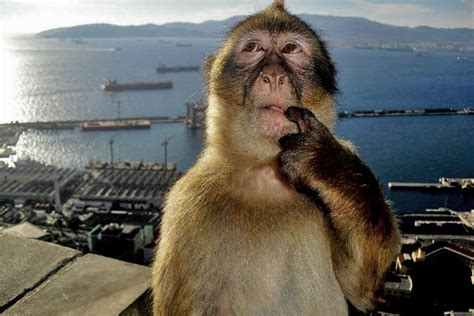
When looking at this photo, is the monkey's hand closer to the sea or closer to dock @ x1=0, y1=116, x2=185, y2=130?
the sea

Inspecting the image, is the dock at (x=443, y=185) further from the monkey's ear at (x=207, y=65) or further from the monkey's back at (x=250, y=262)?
the monkey's back at (x=250, y=262)

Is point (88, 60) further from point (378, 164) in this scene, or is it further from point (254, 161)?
point (254, 161)

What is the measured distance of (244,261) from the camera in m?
1.66

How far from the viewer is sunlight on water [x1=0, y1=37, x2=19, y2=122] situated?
55938 millimetres


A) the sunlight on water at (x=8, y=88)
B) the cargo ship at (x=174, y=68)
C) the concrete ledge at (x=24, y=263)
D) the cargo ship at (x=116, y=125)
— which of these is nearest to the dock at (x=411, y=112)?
the cargo ship at (x=116, y=125)

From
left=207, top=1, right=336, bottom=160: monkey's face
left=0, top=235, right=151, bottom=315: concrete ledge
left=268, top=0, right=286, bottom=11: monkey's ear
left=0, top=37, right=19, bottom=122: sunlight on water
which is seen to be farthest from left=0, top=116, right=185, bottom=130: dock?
left=207, top=1, right=336, bottom=160: monkey's face

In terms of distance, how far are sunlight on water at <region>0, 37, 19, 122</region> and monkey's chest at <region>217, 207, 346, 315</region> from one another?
5638 centimetres

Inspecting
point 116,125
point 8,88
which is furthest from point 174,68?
point 116,125

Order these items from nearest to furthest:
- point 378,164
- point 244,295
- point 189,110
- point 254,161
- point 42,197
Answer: point 244,295 → point 254,161 → point 42,197 → point 378,164 → point 189,110

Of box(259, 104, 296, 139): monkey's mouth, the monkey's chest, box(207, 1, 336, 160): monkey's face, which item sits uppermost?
box(207, 1, 336, 160): monkey's face

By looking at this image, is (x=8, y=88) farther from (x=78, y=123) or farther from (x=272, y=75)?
(x=272, y=75)

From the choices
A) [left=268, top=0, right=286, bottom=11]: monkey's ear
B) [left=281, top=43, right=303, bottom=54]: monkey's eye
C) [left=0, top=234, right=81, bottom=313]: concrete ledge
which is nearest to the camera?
[left=281, top=43, right=303, bottom=54]: monkey's eye

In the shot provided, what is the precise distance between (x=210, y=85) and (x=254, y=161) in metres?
0.46

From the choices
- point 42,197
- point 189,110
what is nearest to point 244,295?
point 42,197
